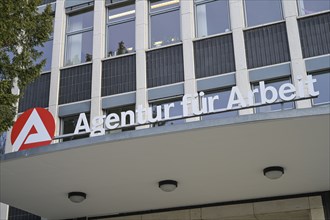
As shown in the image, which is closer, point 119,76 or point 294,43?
point 294,43

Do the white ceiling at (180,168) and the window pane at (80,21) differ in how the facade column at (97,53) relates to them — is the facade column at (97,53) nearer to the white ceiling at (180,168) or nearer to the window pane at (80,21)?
the window pane at (80,21)

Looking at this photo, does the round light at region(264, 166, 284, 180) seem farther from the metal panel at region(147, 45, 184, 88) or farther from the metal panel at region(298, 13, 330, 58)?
the metal panel at region(147, 45, 184, 88)

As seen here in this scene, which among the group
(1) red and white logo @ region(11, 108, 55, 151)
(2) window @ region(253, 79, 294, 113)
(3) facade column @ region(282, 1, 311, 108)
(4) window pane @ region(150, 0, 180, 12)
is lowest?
(1) red and white logo @ region(11, 108, 55, 151)

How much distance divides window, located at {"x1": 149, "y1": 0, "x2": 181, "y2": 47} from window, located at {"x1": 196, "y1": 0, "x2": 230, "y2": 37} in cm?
69

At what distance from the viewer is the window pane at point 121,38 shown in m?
18.3

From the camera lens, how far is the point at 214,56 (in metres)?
16.7

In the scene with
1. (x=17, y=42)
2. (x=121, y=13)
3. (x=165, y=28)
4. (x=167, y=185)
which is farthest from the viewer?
(x=121, y=13)

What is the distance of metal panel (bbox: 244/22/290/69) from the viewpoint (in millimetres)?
15953

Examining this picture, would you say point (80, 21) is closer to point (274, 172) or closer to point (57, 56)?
point (57, 56)

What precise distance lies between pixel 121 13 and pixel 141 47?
6.44 ft

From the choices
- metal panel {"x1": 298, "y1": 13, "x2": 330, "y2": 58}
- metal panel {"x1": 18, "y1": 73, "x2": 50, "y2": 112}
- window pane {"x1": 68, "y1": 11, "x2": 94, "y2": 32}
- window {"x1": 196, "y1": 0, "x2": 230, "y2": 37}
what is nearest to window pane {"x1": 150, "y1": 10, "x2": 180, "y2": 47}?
window {"x1": 196, "y1": 0, "x2": 230, "y2": 37}

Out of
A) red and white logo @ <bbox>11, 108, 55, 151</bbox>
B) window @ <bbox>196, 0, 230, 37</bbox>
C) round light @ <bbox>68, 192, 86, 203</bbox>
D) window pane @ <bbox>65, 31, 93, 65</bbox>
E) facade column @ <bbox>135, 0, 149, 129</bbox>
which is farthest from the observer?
window pane @ <bbox>65, 31, 93, 65</bbox>

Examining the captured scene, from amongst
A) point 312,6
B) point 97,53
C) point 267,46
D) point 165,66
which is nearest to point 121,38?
point 97,53

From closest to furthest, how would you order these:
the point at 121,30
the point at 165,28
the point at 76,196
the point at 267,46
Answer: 1. the point at 76,196
2. the point at 267,46
3. the point at 165,28
4. the point at 121,30
